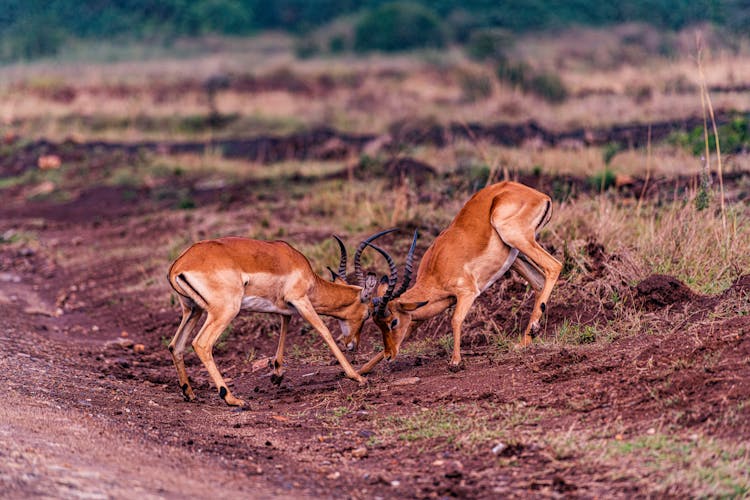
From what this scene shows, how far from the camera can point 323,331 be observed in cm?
785

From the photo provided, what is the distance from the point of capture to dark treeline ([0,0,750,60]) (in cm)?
4956

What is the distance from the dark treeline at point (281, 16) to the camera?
49.6 meters

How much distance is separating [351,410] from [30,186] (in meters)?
16.4

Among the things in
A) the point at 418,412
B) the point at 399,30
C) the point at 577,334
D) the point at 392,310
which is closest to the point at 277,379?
the point at 392,310

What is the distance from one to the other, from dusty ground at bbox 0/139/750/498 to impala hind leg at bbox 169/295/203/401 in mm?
113

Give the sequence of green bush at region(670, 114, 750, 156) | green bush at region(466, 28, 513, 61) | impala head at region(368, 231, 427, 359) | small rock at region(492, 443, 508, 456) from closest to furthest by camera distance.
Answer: small rock at region(492, 443, 508, 456)
impala head at region(368, 231, 427, 359)
green bush at region(670, 114, 750, 156)
green bush at region(466, 28, 513, 61)

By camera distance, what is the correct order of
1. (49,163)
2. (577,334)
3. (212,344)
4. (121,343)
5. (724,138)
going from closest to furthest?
(212,344) → (577,334) → (121,343) → (724,138) → (49,163)

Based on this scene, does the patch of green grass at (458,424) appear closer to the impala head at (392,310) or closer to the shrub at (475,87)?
the impala head at (392,310)

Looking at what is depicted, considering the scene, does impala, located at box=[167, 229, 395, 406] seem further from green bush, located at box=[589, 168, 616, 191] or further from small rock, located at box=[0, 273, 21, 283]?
small rock, located at box=[0, 273, 21, 283]

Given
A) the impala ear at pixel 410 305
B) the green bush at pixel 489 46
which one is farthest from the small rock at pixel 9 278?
the green bush at pixel 489 46

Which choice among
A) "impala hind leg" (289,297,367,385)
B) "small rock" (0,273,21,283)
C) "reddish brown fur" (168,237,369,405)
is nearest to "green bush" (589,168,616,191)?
"reddish brown fur" (168,237,369,405)

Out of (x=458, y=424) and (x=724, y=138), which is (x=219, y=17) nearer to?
(x=724, y=138)

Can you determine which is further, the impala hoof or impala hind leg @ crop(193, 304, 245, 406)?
the impala hoof

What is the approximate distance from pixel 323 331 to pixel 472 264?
1370 mm
